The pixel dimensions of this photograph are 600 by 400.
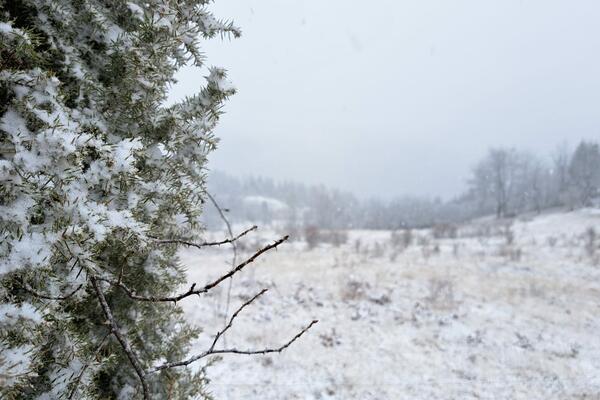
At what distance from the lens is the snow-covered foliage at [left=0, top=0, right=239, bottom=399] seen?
4.22 feet

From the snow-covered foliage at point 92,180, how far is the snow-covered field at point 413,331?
320 cm

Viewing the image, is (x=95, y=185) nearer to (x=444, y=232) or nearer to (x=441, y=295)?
(x=441, y=295)

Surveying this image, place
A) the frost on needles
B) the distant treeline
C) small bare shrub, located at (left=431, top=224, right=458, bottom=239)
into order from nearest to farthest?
the frost on needles, small bare shrub, located at (left=431, top=224, right=458, bottom=239), the distant treeline

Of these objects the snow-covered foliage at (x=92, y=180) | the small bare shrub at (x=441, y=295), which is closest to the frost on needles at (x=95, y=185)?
the snow-covered foliage at (x=92, y=180)

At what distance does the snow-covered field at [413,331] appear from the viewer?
18.5 ft

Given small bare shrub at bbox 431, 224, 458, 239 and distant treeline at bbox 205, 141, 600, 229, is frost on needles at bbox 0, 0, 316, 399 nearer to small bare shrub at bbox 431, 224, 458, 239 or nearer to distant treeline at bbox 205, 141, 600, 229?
distant treeline at bbox 205, 141, 600, 229

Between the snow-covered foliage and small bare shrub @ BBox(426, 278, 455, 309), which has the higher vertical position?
the snow-covered foliage

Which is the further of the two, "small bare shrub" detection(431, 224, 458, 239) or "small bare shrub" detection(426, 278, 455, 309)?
"small bare shrub" detection(431, 224, 458, 239)

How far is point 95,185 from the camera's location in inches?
62.4

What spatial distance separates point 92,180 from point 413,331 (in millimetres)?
7857

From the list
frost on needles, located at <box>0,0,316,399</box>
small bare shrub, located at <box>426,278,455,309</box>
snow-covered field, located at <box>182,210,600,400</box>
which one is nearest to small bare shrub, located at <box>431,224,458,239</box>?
snow-covered field, located at <box>182,210,600,400</box>

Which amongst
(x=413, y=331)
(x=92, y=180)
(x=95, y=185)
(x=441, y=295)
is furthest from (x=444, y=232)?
(x=92, y=180)

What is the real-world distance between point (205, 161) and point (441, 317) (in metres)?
8.11

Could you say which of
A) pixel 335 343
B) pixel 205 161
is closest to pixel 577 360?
pixel 335 343
